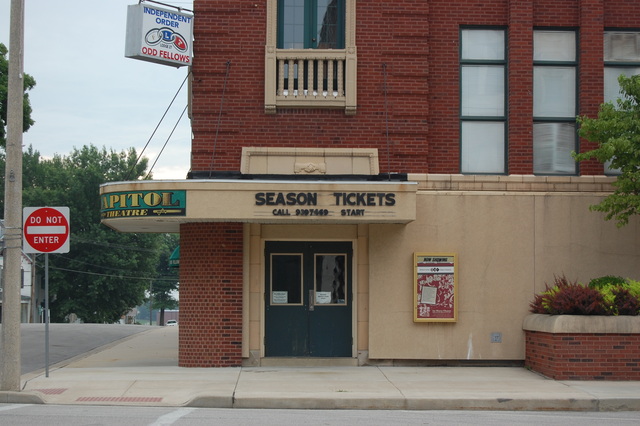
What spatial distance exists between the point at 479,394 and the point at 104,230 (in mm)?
54961

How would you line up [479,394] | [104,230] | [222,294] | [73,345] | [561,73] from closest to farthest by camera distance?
[479,394] < [222,294] < [561,73] < [73,345] < [104,230]

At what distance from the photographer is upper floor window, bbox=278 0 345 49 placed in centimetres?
1758

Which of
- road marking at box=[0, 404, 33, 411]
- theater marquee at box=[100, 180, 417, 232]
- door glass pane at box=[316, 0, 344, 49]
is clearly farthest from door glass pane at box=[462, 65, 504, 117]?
road marking at box=[0, 404, 33, 411]

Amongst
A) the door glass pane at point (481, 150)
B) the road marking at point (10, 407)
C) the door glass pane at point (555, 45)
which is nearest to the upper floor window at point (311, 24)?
the door glass pane at point (481, 150)

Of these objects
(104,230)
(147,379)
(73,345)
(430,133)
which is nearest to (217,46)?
(430,133)

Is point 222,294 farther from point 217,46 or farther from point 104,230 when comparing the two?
point 104,230

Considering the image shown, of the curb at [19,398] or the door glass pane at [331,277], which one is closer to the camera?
the curb at [19,398]

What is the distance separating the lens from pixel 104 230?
64.9m

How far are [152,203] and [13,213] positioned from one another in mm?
2891

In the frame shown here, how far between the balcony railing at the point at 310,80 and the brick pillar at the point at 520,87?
3.28m

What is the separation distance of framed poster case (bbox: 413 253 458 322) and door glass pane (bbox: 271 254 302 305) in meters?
2.31

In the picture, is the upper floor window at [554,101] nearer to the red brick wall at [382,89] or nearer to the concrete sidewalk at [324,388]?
the red brick wall at [382,89]

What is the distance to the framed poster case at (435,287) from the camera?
55.6 ft

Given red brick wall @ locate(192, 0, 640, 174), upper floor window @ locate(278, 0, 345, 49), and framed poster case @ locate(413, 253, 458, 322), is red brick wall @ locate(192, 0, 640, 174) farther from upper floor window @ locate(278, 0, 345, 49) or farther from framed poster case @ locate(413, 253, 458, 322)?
framed poster case @ locate(413, 253, 458, 322)
